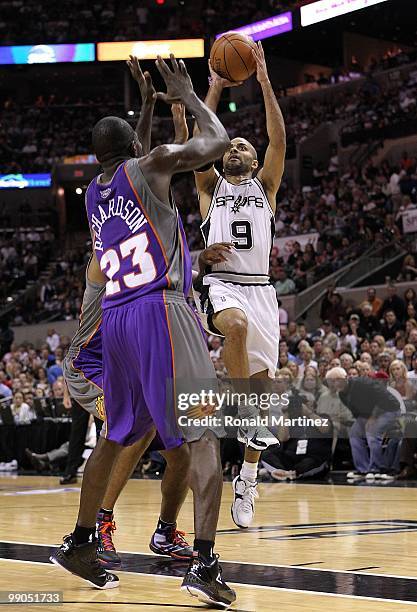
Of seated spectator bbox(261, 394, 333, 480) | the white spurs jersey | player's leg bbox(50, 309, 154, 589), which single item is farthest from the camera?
seated spectator bbox(261, 394, 333, 480)

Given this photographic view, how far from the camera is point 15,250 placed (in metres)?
30.4

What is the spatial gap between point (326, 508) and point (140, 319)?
14.2ft

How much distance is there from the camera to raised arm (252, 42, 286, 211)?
614cm

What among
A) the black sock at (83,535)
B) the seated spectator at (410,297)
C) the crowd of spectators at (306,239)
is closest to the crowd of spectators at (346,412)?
the seated spectator at (410,297)

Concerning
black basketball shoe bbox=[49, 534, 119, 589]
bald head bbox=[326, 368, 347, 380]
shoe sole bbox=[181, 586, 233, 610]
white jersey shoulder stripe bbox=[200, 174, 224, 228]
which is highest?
white jersey shoulder stripe bbox=[200, 174, 224, 228]

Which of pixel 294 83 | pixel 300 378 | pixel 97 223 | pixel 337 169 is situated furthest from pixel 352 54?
pixel 97 223

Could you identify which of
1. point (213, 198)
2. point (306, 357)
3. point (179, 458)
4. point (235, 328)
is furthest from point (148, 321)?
point (306, 357)

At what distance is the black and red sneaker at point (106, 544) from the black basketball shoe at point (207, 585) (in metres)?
0.97

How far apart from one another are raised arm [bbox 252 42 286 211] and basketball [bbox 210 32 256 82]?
5cm

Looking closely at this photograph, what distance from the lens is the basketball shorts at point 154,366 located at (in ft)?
13.2

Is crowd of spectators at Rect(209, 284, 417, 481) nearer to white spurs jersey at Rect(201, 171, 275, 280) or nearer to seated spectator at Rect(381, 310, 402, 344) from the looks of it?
seated spectator at Rect(381, 310, 402, 344)

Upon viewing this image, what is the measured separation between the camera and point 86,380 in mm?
5562

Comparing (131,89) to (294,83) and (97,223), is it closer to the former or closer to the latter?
(294,83)

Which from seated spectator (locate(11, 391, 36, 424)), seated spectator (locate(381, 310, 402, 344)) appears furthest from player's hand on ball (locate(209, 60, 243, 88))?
seated spectator (locate(11, 391, 36, 424))
